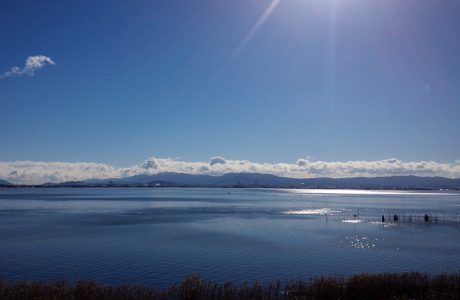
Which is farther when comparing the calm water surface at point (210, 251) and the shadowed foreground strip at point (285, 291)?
the calm water surface at point (210, 251)

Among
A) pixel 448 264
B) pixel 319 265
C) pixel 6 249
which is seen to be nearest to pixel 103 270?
pixel 6 249

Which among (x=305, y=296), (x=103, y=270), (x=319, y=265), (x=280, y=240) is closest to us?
(x=305, y=296)

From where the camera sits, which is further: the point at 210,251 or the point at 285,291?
the point at 210,251

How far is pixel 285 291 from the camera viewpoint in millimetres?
25734

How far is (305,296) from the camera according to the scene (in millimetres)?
23703

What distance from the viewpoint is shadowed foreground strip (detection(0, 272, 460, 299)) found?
22.5 meters

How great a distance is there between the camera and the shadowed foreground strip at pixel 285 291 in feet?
73.7

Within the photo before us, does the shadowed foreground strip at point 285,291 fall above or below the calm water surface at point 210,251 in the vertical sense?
above

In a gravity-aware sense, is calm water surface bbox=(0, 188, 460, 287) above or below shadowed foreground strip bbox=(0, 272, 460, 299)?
below

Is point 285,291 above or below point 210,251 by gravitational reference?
above

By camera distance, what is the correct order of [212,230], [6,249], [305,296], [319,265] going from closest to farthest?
[305,296] < [319,265] < [6,249] < [212,230]

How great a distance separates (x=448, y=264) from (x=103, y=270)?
32.8m

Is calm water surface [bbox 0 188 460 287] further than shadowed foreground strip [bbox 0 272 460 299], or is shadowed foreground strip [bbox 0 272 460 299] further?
calm water surface [bbox 0 188 460 287]

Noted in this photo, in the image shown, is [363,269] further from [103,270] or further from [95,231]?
[95,231]
